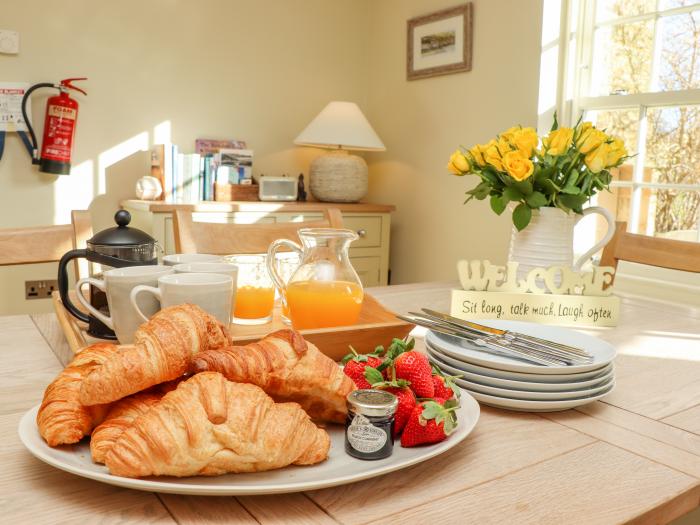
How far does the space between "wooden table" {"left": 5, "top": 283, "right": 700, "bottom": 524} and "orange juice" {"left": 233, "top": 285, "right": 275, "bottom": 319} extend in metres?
0.29

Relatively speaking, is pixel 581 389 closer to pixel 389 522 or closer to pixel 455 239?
pixel 389 522

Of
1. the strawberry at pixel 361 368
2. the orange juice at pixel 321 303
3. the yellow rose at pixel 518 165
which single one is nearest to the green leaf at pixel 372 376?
the strawberry at pixel 361 368

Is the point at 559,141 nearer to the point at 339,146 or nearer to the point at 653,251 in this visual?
the point at 653,251

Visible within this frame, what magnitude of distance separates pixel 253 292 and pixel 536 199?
A: 63 cm

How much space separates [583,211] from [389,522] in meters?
0.97

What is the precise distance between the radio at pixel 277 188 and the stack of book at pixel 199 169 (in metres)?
0.11

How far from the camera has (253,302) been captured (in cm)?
100

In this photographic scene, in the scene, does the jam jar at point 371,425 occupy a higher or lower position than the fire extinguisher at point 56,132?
lower

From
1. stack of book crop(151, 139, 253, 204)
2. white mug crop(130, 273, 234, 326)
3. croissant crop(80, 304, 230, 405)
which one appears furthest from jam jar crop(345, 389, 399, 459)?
stack of book crop(151, 139, 253, 204)

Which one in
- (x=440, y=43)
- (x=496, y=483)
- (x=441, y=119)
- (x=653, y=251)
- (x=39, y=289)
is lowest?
(x=39, y=289)

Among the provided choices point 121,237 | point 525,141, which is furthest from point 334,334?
point 525,141

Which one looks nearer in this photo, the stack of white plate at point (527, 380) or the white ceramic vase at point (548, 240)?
the stack of white plate at point (527, 380)

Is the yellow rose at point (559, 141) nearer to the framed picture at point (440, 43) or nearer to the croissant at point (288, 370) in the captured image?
the croissant at point (288, 370)

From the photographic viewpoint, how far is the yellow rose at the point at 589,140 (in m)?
1.24
